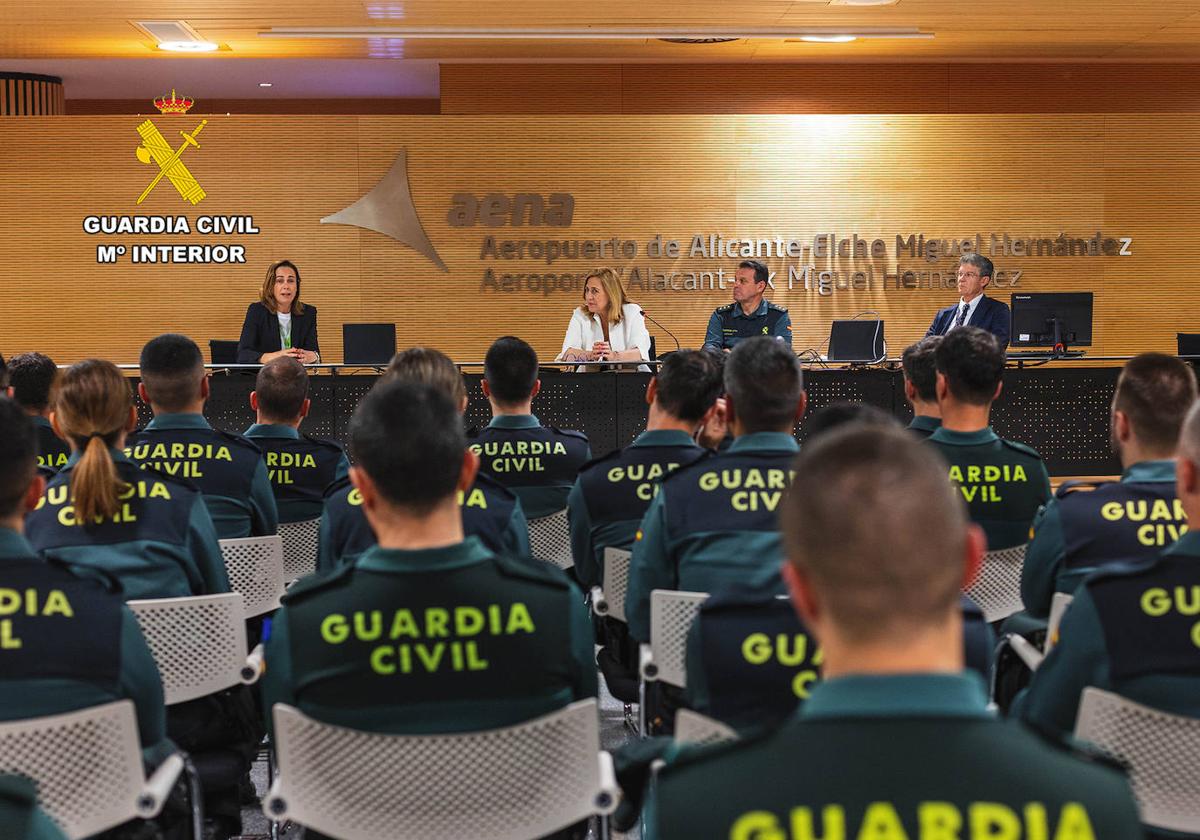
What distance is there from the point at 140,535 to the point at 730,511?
129 centimetres

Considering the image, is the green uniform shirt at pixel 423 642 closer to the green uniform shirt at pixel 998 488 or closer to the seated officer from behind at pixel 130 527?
the seated officer from behind at pixel 130 527

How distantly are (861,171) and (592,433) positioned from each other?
4.03 metres

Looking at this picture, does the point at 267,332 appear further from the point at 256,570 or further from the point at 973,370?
the point at 973,370

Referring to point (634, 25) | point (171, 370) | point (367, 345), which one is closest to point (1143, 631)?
point (171, 370)

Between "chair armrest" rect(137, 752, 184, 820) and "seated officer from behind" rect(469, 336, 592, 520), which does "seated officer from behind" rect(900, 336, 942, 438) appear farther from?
"chair armrest" rect(137, 752, 184, 820)

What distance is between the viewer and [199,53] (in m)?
9.50

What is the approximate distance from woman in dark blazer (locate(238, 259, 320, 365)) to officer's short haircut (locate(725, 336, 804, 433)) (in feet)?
15.9

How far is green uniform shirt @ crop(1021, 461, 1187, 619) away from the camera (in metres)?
2.50

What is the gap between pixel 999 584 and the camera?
10.2ft

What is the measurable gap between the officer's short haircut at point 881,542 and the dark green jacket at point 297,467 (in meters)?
2.97

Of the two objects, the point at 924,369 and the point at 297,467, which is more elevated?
the point at 924,369

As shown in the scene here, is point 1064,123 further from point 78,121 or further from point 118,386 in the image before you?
point 118,386

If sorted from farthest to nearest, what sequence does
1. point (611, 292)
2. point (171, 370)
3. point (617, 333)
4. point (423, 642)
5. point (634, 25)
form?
point (634, 25) < point (617, 333) < point (611, 292) < point (171, 370) < point (423, 642)

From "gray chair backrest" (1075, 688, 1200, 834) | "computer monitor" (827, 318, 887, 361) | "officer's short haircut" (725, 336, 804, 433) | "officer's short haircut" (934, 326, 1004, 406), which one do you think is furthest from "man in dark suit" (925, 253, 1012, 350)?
"gray chair backrest" (1075, 688, 1200, 834)
